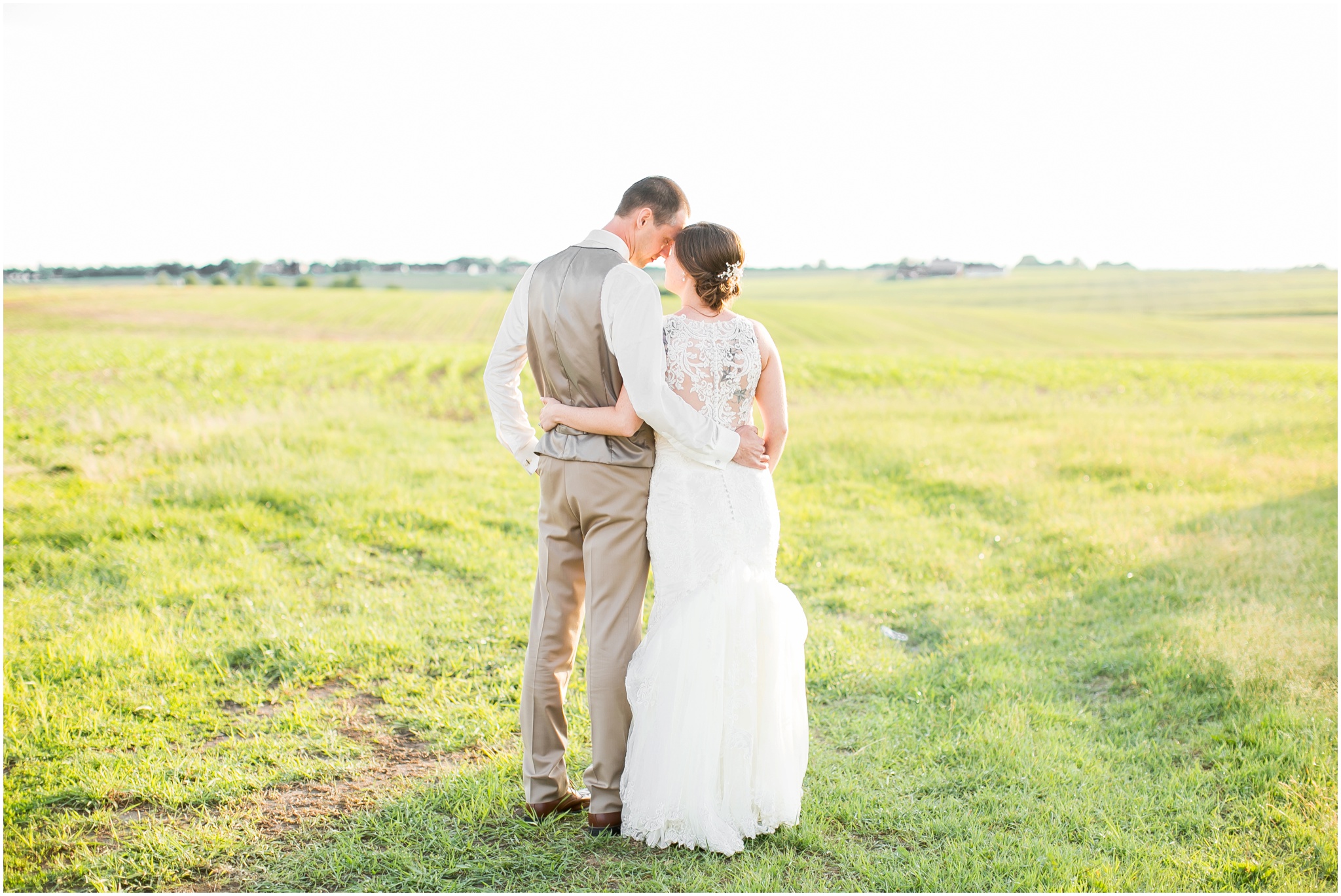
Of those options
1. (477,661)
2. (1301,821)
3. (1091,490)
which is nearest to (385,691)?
(477,661)

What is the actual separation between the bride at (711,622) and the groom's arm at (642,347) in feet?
0.35

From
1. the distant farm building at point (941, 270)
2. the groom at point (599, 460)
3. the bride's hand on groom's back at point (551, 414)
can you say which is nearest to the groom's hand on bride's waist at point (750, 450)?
the groom at point (599, 460)

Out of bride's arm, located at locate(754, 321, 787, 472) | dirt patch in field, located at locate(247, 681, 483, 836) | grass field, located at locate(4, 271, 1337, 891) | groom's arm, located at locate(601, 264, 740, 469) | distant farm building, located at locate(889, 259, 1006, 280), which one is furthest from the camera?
distant farm building, located at locate(889, 259, 1006, 280)

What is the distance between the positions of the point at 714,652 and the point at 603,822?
0.93 meters

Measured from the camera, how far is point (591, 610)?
3.63m

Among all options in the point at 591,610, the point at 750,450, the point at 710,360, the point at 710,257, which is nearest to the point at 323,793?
the point at 591,610

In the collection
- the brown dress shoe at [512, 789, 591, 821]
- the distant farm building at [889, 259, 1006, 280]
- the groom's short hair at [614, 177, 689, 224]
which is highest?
the distant farm building at [889, 259, 1006, 280]

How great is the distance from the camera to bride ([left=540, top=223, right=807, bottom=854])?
3471mm

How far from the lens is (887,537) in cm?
849

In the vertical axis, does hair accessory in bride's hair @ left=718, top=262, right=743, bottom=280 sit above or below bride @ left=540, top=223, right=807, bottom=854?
above

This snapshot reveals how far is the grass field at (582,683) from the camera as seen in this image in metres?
3.58

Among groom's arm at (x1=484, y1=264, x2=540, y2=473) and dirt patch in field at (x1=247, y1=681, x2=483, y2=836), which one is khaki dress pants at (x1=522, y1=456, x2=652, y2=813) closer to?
groom's arm at (x1=484, y1=264, x2=540, y2=473)

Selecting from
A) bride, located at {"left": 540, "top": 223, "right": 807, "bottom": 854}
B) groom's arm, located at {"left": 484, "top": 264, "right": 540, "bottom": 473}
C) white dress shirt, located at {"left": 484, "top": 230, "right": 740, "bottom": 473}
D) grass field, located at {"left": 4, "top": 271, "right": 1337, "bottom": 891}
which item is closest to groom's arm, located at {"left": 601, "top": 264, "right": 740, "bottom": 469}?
white dress shirt, located at {"left": 484, "top": 230, "right": 740, "bottom": 473}

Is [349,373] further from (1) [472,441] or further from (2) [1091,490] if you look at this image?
(2) [1091,490]
